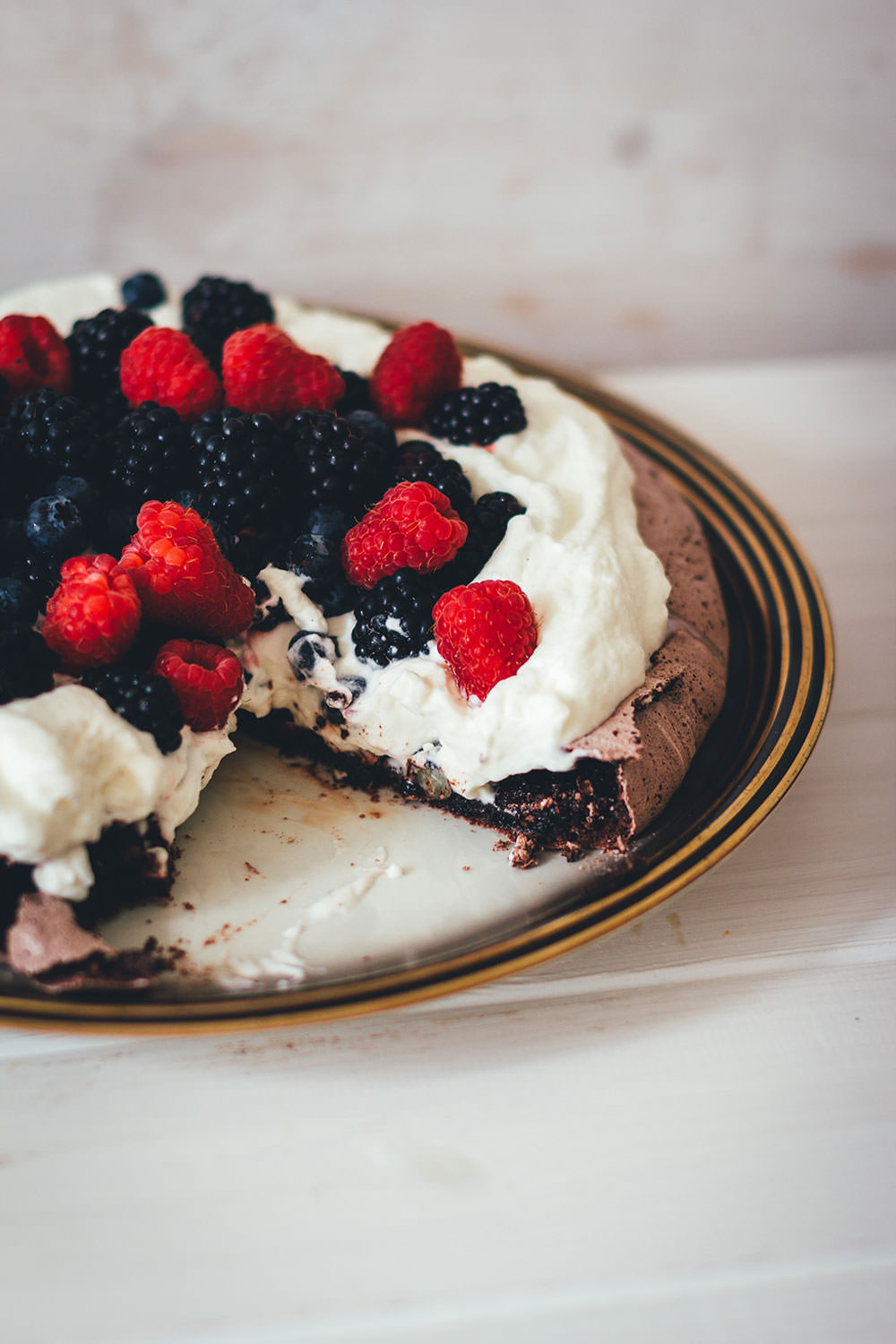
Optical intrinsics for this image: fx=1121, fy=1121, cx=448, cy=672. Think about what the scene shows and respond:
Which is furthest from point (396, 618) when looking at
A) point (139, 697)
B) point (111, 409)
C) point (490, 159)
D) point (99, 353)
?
point (490, 159)

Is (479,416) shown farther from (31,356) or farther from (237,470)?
→ (31,356)

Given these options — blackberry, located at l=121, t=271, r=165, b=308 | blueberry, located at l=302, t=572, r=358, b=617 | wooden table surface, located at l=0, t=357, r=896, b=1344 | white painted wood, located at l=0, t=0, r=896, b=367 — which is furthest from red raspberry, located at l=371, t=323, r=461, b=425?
white painted wood, located at l=0, t=0, r=896, b=367

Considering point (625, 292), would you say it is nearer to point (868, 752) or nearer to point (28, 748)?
point (868, 752)

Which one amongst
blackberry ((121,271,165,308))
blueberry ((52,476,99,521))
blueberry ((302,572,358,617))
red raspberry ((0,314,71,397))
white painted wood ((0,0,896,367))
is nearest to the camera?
blueberry ((52,476,99,521))

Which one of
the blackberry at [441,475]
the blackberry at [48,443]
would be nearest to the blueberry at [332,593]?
the blackberry at [441,475]

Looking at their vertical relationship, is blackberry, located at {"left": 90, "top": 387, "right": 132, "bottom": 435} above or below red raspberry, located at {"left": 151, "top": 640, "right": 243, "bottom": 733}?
above

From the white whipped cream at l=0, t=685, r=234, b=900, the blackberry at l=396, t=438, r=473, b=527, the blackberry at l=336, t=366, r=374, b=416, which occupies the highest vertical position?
the blackberry at l=336, t=366, r=374, b=416

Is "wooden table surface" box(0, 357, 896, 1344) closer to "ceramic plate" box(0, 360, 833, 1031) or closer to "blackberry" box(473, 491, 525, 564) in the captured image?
"ceramic plate" box(0, 360, 833, 1031)
